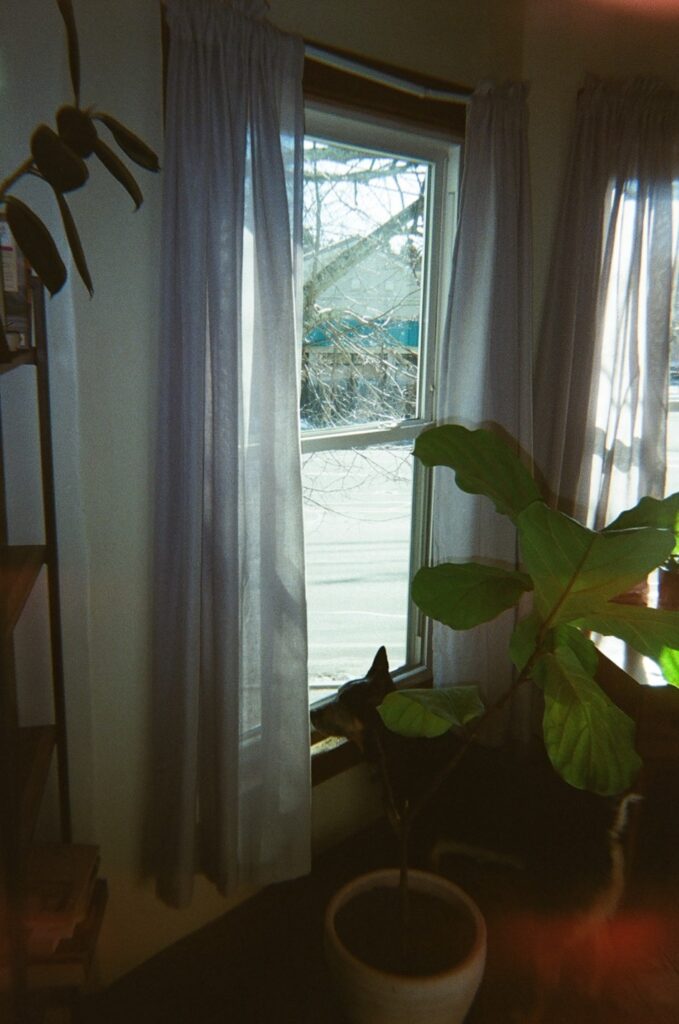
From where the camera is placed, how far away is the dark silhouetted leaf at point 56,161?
2.86 feet

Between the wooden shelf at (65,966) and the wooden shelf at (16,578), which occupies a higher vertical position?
the wooden shelf at (16,578)

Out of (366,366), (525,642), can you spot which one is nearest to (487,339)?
(366,366)

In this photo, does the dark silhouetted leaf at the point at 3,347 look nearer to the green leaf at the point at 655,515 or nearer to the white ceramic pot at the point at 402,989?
the green leaf at the point at 655,515

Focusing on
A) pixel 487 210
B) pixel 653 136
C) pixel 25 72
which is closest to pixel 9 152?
pixel 25 72

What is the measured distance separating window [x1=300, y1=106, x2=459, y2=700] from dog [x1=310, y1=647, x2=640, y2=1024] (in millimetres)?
312

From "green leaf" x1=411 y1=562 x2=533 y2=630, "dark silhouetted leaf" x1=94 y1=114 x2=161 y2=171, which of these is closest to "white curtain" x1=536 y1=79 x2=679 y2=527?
"green leaf" x1=411 y1=562 x2=533 y2=630

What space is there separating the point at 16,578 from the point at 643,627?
3.14ft

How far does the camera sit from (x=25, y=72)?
1.40m

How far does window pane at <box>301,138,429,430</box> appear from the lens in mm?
2027

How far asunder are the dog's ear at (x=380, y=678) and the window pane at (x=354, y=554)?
60cm

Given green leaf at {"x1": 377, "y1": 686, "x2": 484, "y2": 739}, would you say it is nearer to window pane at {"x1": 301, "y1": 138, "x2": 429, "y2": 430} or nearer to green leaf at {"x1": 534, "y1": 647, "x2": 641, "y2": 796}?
green leaf at {"x1": 534, "y1": 647, "x2": 641, "y2": 796}

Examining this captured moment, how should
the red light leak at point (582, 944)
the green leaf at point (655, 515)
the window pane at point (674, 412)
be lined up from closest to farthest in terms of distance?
the green leaf at point (655, 515) → the red light leak at point (582, 944) → the window pane at point (674, 412)

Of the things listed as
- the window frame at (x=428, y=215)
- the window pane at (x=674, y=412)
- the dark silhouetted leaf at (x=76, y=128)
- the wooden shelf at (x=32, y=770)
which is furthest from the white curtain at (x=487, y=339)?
the dark silhouetted leaf at (x=76, y=128)

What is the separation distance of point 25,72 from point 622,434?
1.93m
